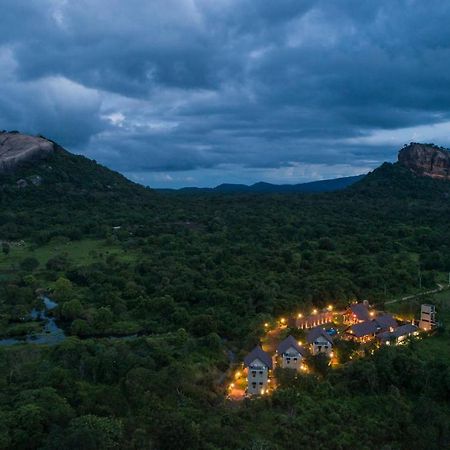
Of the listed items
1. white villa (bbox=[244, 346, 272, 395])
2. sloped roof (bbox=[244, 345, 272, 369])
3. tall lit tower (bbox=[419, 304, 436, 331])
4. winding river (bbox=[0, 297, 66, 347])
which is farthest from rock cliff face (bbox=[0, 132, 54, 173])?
tall lit tower (bbox=[419, 304, 436, 331])

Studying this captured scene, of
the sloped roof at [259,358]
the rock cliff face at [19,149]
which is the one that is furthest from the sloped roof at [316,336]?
the rock cliff face at [19,149]

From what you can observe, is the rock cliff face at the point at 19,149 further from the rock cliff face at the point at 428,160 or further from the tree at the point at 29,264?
the rock cliff face at the point at 428,160

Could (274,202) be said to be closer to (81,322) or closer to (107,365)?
(81,322)

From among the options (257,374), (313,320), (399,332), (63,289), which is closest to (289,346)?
(257,374)

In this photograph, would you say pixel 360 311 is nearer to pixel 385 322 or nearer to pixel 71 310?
pixel 385 322

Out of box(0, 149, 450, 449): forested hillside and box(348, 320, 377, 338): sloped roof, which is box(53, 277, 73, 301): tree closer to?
box(0, 149, 450, 449): forested hillside
